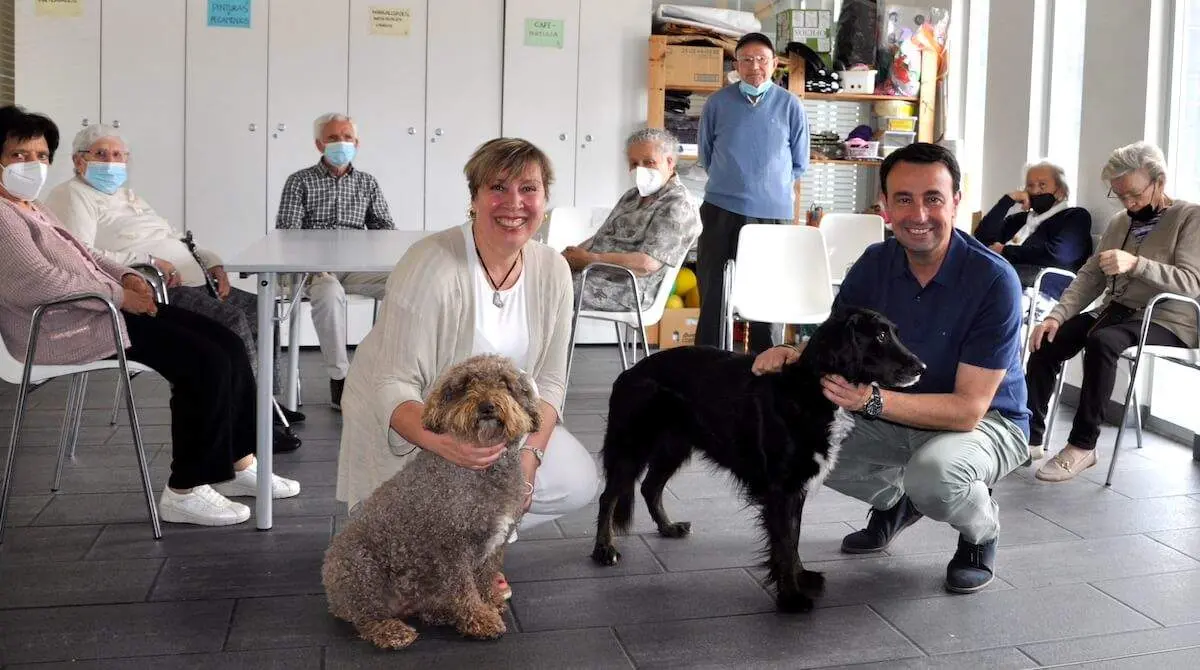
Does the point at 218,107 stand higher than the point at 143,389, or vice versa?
the point at 218,107

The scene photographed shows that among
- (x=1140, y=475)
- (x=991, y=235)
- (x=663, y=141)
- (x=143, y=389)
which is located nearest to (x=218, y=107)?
(x=143, y=389)

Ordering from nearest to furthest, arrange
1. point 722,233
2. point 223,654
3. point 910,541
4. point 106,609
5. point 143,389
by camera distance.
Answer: point 223,654 < point 106,609 < point 910,541 < point 143,389 < point 722,233

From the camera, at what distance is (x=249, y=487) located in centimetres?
353

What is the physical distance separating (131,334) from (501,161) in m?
1.39

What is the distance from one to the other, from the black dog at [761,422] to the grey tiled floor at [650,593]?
0.51ft

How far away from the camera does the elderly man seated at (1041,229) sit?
495 cm

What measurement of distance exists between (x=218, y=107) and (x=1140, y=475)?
17.0ft

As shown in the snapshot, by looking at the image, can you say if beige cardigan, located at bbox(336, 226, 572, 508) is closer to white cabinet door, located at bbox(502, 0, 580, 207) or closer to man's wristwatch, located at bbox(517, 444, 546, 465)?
man's wristwatch, located at bbox(517, 444, 546, 465)

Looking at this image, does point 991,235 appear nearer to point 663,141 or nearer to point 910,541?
point 663,141

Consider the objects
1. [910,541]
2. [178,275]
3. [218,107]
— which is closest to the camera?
[910,541]

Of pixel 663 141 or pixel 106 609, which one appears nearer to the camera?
pixel 106 609

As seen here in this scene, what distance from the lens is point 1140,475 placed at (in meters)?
4.05

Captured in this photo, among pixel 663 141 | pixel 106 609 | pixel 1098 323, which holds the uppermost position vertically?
pixel 663 141

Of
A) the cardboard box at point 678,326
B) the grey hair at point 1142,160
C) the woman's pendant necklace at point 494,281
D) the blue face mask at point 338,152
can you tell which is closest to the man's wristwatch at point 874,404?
the woman's pendant necklace at point 494,281
